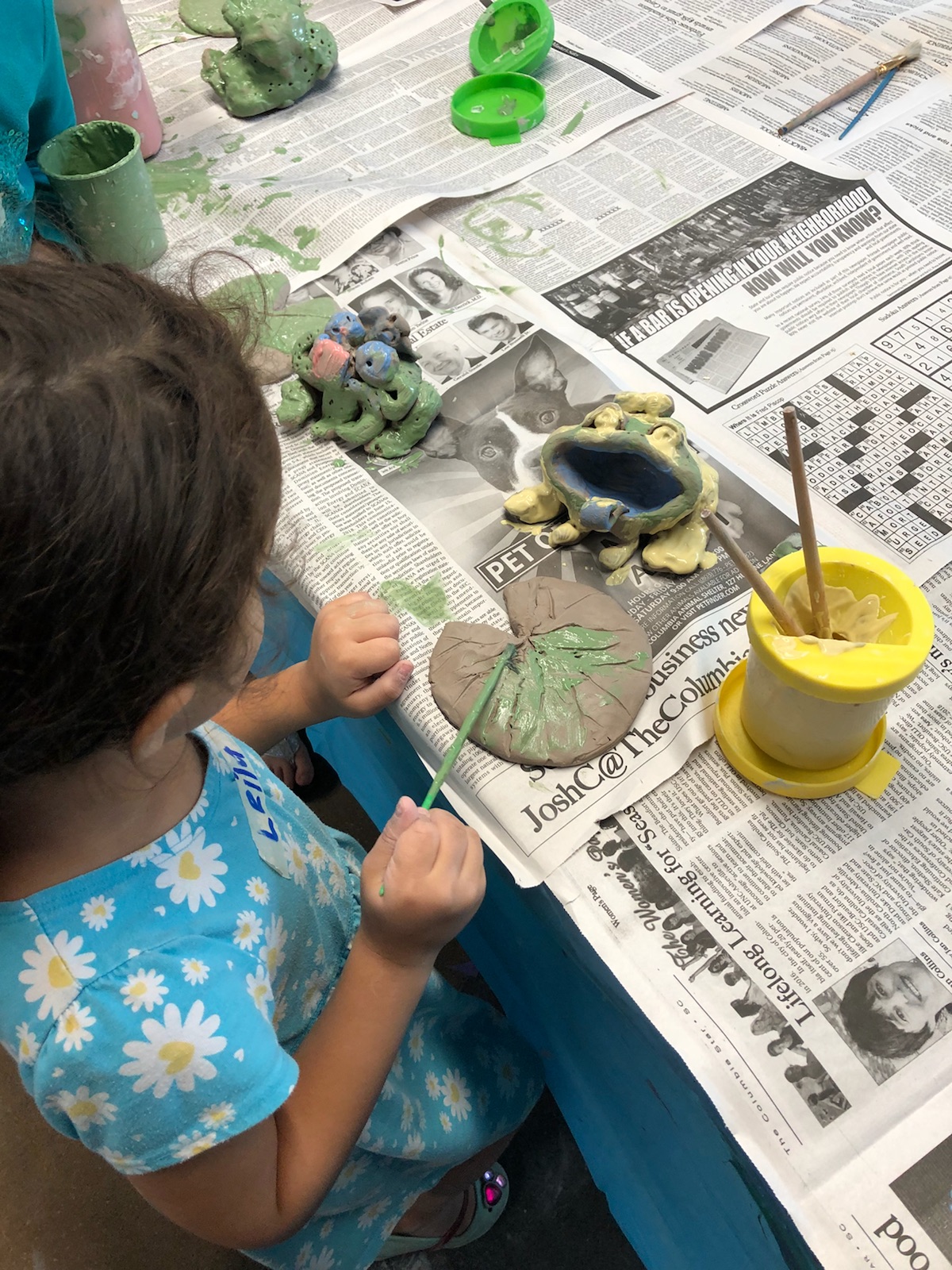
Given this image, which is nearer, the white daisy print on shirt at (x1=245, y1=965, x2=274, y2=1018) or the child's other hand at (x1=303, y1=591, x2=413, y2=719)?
the white daisy print on shirt at (x1=245, y1=965, x2=274, y2=1018)

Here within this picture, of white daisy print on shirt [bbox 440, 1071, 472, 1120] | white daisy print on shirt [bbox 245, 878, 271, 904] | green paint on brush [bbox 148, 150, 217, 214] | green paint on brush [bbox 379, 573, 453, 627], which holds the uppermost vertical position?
green paint on brush [bbox 148, 150, 217, 214]

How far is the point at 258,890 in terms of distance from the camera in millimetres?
462

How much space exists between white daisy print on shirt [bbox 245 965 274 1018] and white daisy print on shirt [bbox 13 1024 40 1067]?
0.30 feet

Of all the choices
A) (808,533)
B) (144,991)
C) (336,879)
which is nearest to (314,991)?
(336,879)

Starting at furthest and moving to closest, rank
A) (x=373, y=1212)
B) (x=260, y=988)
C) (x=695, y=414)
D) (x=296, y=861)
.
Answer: (x=695, y=414) → (x=373, y=1212) → (x=296, y=861) → (x=260, y=988)

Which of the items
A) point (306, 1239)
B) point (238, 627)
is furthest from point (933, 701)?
point (306, 1239)

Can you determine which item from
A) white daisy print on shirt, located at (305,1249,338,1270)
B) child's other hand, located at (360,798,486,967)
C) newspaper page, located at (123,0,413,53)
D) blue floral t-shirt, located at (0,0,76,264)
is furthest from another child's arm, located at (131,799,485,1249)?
newspaper page, located at (123,0,413,53)

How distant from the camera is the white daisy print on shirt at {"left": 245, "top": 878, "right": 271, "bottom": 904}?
456 millimetres

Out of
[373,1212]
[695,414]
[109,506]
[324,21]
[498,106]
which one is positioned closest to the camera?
[109,506]

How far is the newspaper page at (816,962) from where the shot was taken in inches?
17.9

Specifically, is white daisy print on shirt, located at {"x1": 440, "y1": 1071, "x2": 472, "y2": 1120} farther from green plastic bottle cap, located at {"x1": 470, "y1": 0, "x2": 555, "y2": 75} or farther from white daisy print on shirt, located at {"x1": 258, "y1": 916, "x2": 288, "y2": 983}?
green plastic bottle cap, located at {"x1": 470, "y1": 0, "x2": 555, "y2": 75}

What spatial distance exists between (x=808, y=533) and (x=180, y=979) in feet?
1.26

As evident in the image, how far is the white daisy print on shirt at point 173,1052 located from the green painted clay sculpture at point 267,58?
1053 mm

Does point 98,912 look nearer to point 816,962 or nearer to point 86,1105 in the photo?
point 86,1105
